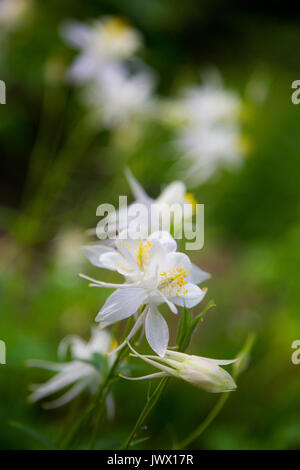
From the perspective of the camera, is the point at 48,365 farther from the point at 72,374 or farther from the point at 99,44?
the point at 99,44

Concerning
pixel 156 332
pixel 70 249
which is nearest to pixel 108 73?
pixel 70 249

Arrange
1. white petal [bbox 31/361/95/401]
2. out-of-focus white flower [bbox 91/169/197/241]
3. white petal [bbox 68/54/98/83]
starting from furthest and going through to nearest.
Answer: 1. white petal [bbox 68/54/98/83]
2. white petal [bbox 31/361/95/401]
3. out-of-focus white flower [bbox 91/169/197/241]

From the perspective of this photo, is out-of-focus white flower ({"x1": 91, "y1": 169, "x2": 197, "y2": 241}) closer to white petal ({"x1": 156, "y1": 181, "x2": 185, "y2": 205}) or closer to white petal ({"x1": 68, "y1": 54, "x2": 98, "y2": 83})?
white petal ({"x1": 156, "y1": 181, "x2": 185, "y2": 205})

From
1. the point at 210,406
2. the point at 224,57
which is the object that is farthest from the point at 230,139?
the point at 224,57

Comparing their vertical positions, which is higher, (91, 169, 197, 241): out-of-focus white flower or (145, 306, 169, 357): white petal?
(91, 169, 197, 241): out-of-focus white flower

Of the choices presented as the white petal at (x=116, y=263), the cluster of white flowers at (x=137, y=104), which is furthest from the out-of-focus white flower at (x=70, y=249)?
the white petal at (x=116, y=263)

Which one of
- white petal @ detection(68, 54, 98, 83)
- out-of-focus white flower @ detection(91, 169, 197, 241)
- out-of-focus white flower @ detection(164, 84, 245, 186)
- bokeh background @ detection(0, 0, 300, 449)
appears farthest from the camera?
out-of-focus white flower @ detection(164, 84, 245, 186)

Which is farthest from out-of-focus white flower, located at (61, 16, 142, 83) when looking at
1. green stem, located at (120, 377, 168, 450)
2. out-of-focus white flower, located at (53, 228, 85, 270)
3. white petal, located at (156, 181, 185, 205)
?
green stem, located at (120, 377, 168, 450)

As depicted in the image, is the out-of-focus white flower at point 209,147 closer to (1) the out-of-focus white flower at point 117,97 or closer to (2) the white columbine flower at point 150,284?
(1) the out-of-focus white flower at point 117,97
